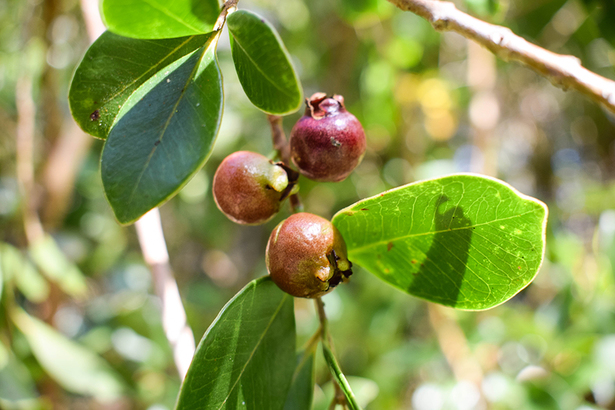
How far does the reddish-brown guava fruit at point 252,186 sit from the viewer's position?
66 centimetres

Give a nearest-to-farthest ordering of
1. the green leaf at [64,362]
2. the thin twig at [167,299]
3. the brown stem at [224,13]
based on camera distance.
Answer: the brown stem at [224,13]
the thin twig at [167,299]
the green leaf at [64,362]

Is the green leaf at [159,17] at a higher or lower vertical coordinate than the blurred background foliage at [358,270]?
higher

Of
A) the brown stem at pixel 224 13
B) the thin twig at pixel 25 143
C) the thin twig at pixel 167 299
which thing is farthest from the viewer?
the thin twig at pixel 25 143

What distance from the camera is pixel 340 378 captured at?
555 mm

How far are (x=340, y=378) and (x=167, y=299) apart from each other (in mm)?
592

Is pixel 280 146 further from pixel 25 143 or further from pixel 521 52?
pixel 25 143

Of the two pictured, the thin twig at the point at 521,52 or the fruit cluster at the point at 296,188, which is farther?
the fruit cluster at the point at 296,188

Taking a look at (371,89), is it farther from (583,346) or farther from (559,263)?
(583,346)

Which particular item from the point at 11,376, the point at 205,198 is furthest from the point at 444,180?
the point at 205,198

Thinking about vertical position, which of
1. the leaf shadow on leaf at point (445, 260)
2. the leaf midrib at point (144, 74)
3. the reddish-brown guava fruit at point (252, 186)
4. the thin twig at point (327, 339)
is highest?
the leaf midrib at point (144, 74)

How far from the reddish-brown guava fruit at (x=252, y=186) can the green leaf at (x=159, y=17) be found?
0.20m

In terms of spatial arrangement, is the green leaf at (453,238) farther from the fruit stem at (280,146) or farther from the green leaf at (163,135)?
the green leaf at (163,135)

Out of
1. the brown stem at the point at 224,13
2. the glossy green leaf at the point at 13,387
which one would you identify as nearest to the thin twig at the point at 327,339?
the brown stem at the point at 224,13

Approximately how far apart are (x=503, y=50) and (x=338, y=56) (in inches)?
94.2
